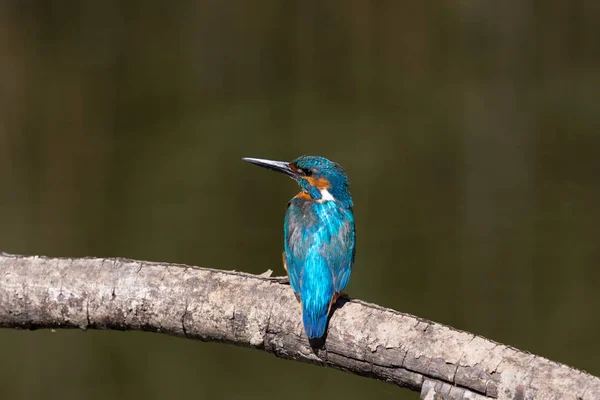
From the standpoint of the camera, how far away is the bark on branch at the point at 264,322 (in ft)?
4.29

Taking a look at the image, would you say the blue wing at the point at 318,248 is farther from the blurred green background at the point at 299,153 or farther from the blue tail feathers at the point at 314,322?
the blurred green background at the point at 299,153

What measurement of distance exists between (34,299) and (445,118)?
10.1ft

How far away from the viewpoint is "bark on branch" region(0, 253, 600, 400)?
1.31 m

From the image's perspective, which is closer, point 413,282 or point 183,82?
point 413,282

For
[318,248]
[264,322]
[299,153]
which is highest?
[299,153]

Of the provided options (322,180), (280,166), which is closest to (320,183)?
(322,180)

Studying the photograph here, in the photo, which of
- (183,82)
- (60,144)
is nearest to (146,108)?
(183,82)

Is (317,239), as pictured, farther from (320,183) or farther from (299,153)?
(299,153)

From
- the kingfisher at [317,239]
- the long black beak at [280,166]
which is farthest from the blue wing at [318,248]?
the long black beak at [280,166]

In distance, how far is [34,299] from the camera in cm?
166

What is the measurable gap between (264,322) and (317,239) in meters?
0.33

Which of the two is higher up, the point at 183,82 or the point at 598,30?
the point at 598,30

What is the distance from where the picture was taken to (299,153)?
401 centimetres

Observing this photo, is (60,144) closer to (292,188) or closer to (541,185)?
(292,188)
